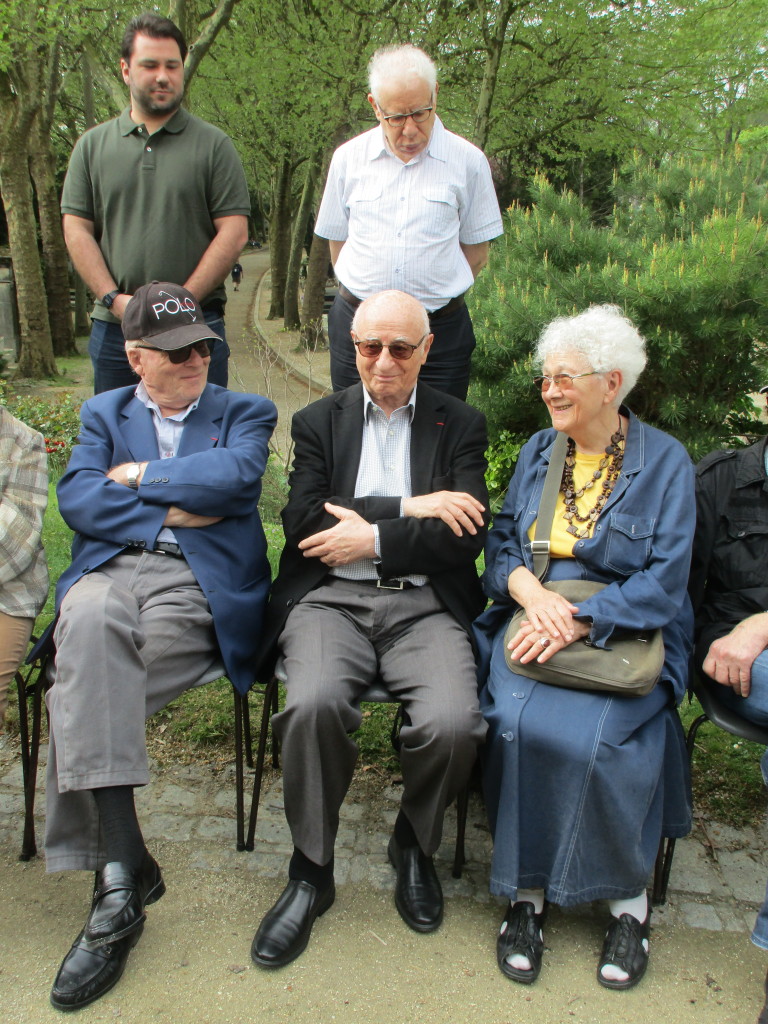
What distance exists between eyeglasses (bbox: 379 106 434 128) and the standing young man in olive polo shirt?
0.78 metres

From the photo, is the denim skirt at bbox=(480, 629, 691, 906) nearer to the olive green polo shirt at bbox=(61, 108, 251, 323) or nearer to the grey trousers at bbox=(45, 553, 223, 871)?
the grey trousers at bbox=(45, 553, 223, 871)

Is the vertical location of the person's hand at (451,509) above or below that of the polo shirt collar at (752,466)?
below

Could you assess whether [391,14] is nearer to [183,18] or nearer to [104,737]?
[183,18]

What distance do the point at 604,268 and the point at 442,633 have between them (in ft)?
10.1

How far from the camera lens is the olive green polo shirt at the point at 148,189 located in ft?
13.0

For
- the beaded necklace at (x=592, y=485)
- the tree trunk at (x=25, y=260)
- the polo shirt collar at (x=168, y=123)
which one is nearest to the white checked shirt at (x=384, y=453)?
the beaded necklace at (x=592, y=485)

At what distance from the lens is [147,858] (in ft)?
8.38

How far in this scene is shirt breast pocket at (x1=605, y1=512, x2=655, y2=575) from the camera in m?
2.77

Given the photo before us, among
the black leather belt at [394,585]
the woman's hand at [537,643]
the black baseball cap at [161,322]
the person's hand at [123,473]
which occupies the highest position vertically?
the black baseball cap at [161,322]

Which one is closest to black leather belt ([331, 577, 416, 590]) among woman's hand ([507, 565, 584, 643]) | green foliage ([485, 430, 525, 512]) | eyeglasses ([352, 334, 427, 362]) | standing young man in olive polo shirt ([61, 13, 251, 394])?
woman's hand ([507, 565, 584, 643])

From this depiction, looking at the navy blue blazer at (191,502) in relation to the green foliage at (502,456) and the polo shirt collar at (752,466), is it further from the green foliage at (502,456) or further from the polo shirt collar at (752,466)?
the green foliage at (502,456)

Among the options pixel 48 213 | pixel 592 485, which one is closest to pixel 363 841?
pixel 592 485

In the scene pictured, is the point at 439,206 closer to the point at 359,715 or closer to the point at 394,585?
the point at 394,585

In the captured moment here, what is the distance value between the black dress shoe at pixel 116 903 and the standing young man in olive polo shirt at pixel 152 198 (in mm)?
2501
